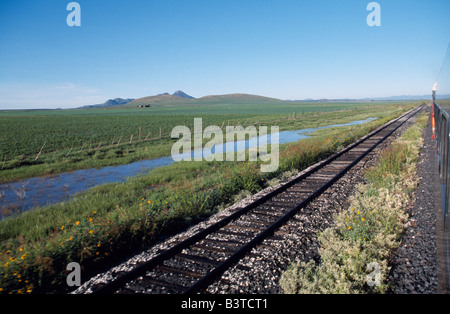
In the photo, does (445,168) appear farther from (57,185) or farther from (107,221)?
(57,185)

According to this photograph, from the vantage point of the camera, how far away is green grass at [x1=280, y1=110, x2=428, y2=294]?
395cm

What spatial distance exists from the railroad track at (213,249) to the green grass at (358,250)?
1106 mm

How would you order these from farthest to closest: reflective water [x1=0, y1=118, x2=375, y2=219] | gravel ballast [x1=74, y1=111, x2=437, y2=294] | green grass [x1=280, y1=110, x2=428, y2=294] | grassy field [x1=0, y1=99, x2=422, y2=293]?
1. reflective water [x1=0, y1=118, x2=375, y2=219]
2. grassy field [x1=0, y1=99, x2=422, y2=293]
3. gravel ballast [x1=74, y1=111, x2=437, y2=294]
4. green grass [x1=280, y1=110, x2=428, y2=294]

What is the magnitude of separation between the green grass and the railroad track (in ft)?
3.63

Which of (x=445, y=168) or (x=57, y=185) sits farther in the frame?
(x=57, y=185)

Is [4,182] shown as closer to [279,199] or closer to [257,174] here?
[257,174]

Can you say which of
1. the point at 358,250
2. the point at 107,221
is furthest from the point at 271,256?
the point at 107,221

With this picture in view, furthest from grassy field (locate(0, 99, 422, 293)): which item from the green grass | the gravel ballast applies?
the green grass

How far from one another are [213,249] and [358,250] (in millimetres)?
2579

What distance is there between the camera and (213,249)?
5.38 m

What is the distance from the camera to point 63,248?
538 cm

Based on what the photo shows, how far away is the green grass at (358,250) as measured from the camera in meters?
3.95

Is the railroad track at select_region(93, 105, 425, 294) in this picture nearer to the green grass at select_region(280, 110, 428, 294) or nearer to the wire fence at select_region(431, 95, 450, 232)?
the green grass at select_region(280, 110, 428, 294)
